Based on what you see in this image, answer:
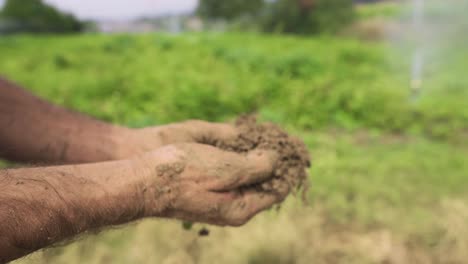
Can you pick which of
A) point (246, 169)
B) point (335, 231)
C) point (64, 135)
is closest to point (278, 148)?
point (246, 169)

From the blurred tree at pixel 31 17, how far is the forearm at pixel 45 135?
682 inches

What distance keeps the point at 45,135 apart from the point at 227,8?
15.9m

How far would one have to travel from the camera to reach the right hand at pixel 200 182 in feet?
4.81

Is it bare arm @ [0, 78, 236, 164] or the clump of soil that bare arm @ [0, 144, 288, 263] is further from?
bare arm @ [0, 78, 236, 164]

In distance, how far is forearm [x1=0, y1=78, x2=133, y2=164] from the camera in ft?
5.88

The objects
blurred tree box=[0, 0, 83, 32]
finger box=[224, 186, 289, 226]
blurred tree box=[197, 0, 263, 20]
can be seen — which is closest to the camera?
finger box=[224, 186, 289, 226]

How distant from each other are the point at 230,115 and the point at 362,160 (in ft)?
5.69

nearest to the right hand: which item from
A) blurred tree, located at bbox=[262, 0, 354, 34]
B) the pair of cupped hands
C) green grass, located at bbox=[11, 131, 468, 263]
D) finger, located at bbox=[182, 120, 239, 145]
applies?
the pair of cupped hands

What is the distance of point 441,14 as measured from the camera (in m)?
6.61

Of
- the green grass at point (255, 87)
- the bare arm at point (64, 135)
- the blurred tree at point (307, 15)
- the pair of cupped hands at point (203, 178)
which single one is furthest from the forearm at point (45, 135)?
the blurred tree at point (307, 15)

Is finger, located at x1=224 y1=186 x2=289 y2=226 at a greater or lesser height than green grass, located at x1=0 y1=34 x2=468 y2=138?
greater

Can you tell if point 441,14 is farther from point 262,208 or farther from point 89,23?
point 89,23

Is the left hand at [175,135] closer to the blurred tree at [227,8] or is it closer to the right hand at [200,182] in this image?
the right hand at [200,182]

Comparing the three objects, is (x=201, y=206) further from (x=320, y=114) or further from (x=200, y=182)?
(x=320, y=114)
